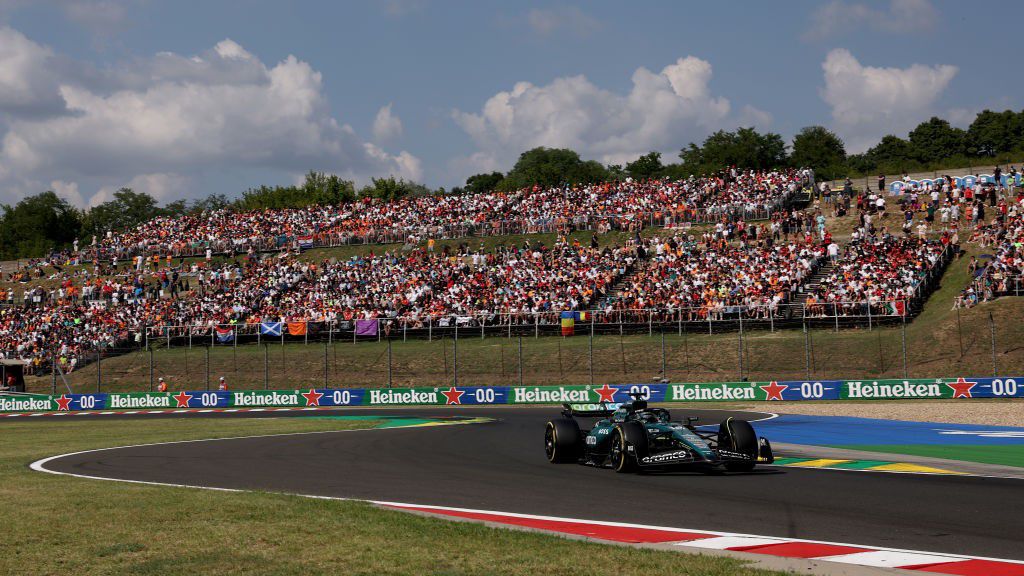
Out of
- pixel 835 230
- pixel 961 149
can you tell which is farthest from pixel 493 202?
pixel 961 149

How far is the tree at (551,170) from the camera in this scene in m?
133

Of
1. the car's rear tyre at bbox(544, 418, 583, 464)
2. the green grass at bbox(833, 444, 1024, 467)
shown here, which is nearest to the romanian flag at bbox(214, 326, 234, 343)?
the car's rear tyre at bbox(544, 418, 583, 464)

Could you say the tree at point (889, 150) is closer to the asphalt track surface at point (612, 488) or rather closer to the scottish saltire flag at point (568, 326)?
the scottish saltire flag at point (568, 326)

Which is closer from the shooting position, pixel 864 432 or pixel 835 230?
pixel 864 432

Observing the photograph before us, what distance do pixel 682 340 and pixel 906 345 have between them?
8808mm

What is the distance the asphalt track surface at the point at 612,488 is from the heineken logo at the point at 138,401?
23.4m

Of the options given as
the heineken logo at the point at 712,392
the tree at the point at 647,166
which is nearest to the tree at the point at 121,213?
the tree at the point at 647,166

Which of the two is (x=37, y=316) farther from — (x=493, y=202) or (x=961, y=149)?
(x=961, y=149)

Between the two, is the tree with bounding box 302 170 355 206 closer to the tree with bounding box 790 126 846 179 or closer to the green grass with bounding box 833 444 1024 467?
the tree with bounding box 790 126 846 179

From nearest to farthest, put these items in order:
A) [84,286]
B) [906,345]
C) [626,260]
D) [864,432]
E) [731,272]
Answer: [864,432] < [906,345] < [731,272] < [626,260] < [84,286]

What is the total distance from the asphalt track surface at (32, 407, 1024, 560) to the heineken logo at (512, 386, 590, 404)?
53.8 feet

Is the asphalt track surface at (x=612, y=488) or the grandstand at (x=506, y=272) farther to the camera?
the grandstand at (x=506, y=272)

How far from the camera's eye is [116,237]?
7631 centimetres

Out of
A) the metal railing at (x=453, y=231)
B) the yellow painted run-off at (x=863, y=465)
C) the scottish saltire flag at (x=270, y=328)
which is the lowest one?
the yellow painted run-off at (x=863, y=465)
